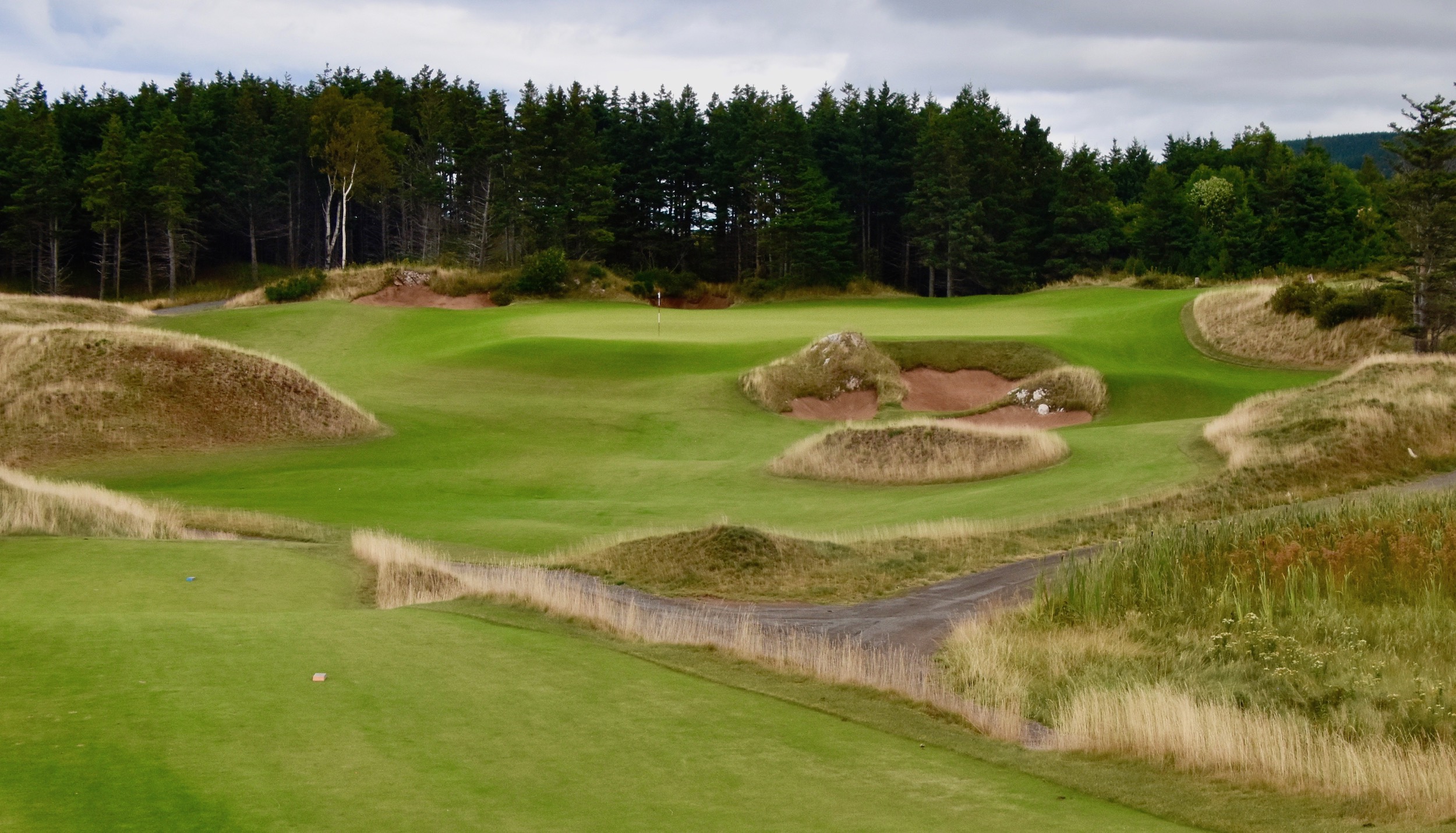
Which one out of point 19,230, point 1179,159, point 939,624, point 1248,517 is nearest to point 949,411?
point 1248,517

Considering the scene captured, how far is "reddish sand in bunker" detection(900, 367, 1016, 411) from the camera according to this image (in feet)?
127

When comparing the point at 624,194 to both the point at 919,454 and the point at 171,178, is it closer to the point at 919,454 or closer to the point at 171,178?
the point at 171,178

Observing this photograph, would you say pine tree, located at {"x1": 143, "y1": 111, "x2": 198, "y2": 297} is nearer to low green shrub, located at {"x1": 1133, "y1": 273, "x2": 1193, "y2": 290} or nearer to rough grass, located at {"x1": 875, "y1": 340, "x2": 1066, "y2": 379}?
rough grass, located at {"x1": 875, "y1": 340, "x2": 1066, "y2": 379}

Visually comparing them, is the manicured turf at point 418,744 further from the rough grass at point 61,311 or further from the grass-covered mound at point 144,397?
the rough grass at point 61,311

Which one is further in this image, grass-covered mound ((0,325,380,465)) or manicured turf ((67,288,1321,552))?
grass-covered mound ((0,325,380,465))

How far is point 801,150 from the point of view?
3184 inches

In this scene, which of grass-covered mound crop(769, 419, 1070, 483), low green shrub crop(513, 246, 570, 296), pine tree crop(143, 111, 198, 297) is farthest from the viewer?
pine tree crop(143, 111, 198, 297)

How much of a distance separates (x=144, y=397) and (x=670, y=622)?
23.4m

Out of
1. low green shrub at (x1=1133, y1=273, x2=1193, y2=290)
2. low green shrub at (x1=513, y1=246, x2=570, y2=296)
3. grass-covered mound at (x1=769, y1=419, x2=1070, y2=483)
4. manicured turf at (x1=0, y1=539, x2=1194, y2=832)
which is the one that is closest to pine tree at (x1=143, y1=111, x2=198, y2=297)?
low green shrub at (x1=513, y1=246, x2=570, y2=296)

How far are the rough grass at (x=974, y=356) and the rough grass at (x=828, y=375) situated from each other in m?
1.00

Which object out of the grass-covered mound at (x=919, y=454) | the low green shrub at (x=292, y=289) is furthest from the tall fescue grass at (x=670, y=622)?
the low green shrub at (x=292, y=289)

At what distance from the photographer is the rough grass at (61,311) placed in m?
42.8

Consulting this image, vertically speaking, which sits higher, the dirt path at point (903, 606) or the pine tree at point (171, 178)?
the pine tree at point (171, 178)

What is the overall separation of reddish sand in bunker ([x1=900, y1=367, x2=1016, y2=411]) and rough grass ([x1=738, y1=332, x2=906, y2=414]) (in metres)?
0.61
